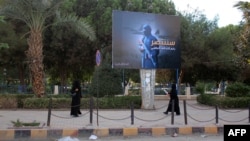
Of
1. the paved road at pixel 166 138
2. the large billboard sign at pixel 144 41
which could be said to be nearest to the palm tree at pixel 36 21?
the large billboard sign at pixel 144 41

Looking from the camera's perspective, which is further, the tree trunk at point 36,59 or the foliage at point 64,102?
the tree trunk at point 36,59

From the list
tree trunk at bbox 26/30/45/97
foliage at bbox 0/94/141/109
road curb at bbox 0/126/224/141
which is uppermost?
tree trunk at bbox 26/30/45/97

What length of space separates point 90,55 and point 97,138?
72.0ft

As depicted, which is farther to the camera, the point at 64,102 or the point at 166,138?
the point at 64,102

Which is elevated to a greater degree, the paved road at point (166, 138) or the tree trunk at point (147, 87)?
the tree trunk at point (147, 87)

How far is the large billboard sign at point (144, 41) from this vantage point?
20.0 m

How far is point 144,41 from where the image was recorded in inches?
802

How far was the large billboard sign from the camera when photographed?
65.6 ft

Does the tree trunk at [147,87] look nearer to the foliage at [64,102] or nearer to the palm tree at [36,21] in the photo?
the foliage at [64,102]

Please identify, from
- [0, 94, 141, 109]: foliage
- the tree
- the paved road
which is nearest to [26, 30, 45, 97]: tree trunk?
[0, 94, 141, 109]: foliage

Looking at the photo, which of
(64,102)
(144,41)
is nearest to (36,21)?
(64,102)

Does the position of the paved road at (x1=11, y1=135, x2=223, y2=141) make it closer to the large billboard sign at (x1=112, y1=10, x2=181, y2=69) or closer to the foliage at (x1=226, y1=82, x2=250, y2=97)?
the large billboard sign at (x1=112, y1=10, x2=181, y2=69)

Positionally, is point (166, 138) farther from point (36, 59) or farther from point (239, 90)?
point (239, 90)

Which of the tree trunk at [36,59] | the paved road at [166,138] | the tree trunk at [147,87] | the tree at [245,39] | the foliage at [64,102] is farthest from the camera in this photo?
the tree at [245,39]
